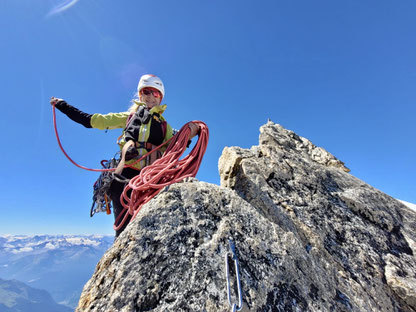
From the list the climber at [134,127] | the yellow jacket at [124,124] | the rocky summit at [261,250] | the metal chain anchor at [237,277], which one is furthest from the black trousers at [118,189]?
the metal chain anchor at [237,277]

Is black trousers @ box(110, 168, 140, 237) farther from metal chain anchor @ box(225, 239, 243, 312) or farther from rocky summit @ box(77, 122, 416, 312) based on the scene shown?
metal chain anchor @ box(225, 239, 243, 312)

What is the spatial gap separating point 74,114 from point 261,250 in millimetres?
4270

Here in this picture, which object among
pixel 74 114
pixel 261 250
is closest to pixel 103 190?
pixel 74 114

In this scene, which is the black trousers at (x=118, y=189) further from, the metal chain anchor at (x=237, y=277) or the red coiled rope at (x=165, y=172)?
the metal chain anchor at (x=237, y=277)

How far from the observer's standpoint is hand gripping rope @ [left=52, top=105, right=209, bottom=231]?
3207 millimetres

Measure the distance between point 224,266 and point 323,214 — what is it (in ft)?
8.71

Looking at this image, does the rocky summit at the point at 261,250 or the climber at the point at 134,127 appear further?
the climber at the point at 134,127

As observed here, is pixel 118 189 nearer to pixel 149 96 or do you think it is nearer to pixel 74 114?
pixel 74 114

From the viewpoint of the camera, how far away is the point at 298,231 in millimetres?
3588

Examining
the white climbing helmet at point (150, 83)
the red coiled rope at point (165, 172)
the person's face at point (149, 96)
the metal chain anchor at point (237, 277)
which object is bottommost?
the metal chain anchor at point (237, 277)

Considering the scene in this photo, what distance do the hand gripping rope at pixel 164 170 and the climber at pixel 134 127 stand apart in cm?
15

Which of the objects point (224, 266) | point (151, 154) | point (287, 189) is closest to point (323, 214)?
point (287, 189)

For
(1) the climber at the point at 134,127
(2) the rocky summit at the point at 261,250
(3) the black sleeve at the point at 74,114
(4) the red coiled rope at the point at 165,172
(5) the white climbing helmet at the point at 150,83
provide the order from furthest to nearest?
(5) the white climbing helmet at the point at 150,83
(3) the black sleeve at the point at 74,114
(1) the climber at the point at 134,127
(4) the red coiled rope at the point at 165,172
(2) the rocky summit at the point at 261,250

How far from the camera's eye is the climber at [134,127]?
4.08 meters
